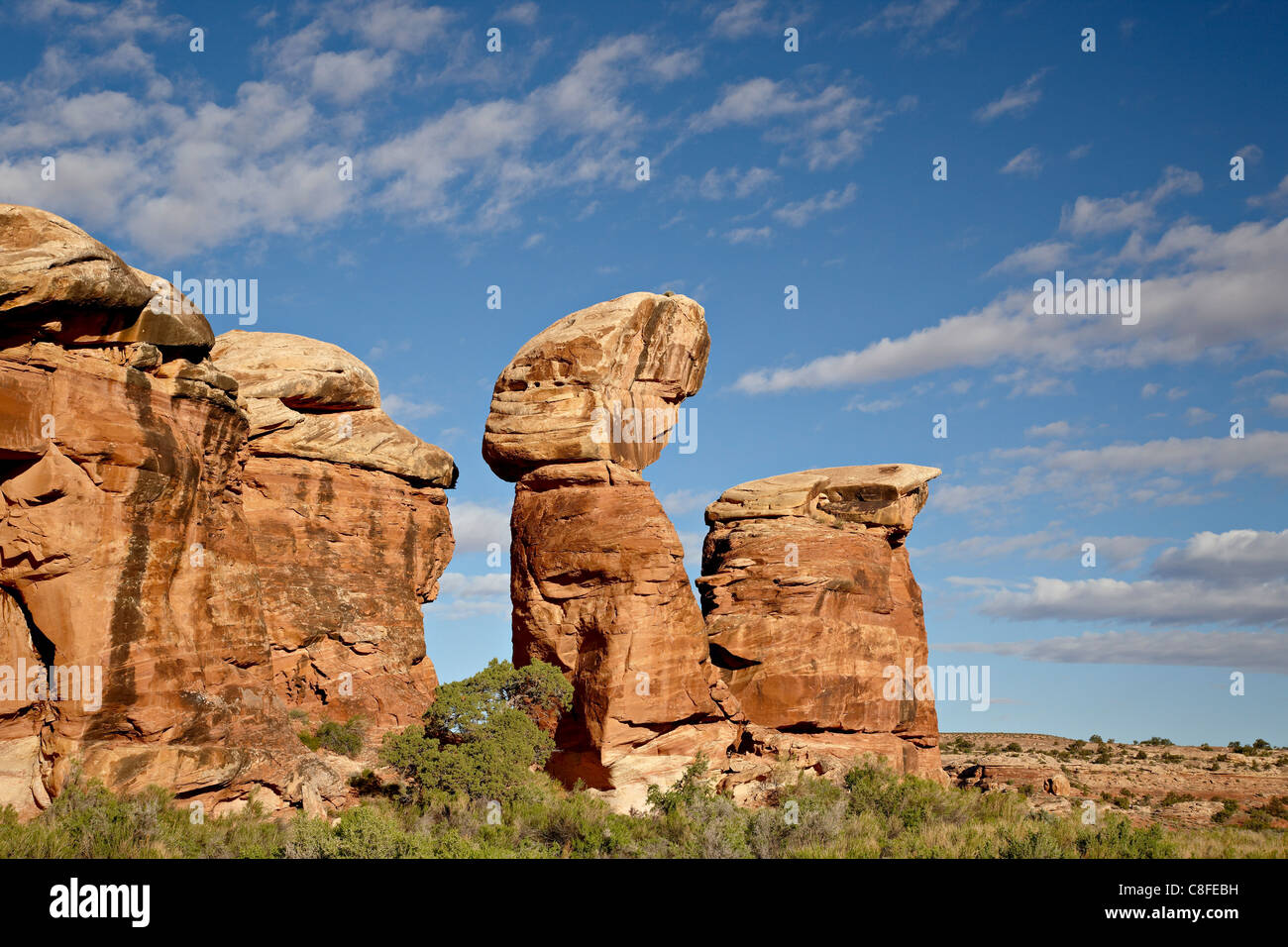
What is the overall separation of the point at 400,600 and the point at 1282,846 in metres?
22.2

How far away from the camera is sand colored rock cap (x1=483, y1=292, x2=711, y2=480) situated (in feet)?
105

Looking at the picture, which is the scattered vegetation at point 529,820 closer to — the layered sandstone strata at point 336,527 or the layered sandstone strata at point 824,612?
the layered sandstone strata at point 336,527

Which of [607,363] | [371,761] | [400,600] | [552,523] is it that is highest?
[607,363]

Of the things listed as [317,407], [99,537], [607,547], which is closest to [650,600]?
[607,547]

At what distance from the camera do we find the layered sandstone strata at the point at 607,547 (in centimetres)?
3008

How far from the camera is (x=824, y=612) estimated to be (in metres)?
38.3

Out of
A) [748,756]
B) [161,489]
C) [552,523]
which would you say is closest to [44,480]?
[161,489]

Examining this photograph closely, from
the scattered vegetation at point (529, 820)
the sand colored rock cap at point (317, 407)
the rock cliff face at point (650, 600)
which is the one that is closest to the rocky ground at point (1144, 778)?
the rock cliff face at point (650, 600)

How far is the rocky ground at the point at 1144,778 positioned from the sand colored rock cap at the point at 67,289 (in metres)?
30.4

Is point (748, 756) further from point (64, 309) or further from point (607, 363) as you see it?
point (64, 309)

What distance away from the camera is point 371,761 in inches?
1145

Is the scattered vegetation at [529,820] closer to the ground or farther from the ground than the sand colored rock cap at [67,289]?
closer to the ground

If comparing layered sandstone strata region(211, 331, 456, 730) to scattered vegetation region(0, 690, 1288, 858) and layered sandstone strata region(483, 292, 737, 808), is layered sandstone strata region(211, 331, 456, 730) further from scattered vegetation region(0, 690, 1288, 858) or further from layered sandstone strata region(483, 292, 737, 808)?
layered sandstone strata region(483, 292, 737, 808)

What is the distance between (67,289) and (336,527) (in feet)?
43.3
